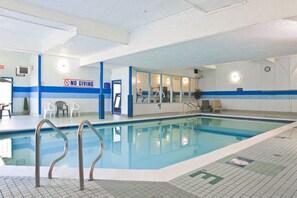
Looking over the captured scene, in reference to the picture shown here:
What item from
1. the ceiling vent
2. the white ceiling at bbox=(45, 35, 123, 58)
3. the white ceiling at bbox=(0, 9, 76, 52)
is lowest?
the white ceiling at bbox=(45, 35, 123, 58)

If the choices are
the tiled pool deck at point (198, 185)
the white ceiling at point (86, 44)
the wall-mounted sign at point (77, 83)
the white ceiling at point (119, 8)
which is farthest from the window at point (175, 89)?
the tiled pool deck at point (198, 185)

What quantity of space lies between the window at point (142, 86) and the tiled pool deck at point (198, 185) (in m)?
8.65

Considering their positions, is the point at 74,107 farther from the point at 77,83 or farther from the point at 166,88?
the point at 166,88

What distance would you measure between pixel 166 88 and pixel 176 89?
117 centimetres

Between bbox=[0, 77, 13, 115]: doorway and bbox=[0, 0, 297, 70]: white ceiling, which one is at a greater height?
bbox=[0, 0, 297, 70]: white ceiling

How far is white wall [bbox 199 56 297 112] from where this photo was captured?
11.2m

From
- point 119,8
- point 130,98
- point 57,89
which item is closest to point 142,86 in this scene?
point 130,98

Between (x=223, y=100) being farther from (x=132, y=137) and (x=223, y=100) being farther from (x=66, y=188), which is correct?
(x=66, y=188)

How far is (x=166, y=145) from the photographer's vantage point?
5.13 m

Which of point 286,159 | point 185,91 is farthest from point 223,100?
point 286,159

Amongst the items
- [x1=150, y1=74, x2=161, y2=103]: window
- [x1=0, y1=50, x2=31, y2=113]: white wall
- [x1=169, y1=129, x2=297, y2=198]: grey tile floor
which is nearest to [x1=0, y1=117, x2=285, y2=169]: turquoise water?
[x1=169, y1=129, x2=297, y2=198]: grey tile floor

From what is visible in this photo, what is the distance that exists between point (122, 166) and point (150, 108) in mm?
7707

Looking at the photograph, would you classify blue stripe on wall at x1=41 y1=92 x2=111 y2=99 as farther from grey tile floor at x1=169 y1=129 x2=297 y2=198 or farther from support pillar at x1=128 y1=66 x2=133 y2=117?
grey tile floor at x1=169 y1=129 x2=297 y2=198

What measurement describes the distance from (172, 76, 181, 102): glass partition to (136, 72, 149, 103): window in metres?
2.14
